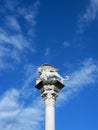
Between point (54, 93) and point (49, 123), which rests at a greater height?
point (54, 93)

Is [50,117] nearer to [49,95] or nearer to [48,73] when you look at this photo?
[49,95]

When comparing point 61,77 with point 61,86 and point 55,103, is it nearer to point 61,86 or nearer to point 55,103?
point 61,86

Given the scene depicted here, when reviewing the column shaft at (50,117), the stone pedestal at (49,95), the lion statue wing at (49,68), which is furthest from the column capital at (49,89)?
the lion statue wing at (49,68)

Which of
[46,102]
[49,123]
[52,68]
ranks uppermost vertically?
[52,68]

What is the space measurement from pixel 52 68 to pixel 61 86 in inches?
71.1

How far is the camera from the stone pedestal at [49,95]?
73.8 feet

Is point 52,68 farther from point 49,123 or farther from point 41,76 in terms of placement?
point 49,123

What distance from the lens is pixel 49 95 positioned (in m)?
23.8

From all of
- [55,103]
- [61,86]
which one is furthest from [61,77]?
[55,103]

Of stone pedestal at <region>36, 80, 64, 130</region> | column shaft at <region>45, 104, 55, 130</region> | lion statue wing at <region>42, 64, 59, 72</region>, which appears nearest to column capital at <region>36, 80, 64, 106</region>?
stone pedestal at <region>36, 80, 64, 130</region>

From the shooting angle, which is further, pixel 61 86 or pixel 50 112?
pixel 61 86

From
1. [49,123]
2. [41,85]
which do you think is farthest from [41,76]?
[49,123]

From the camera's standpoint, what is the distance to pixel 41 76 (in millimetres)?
24422

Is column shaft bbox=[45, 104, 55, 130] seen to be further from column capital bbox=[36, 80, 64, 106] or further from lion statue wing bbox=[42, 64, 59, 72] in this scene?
lion statue wing bbox=[42, 64, 59, 72]
